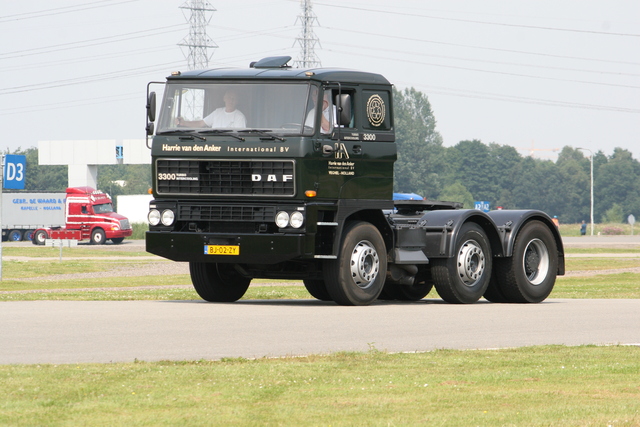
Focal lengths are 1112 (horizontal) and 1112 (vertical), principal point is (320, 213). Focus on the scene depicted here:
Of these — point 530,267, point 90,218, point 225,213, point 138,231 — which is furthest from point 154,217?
point 138,231

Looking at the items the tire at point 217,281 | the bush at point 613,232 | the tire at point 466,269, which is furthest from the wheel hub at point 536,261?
the bush at point 613,232

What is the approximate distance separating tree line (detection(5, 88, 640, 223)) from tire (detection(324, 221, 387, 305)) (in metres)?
148

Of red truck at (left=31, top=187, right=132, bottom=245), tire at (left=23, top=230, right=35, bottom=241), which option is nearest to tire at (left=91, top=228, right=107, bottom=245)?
red truck at (left=31, top=187, right=132, bottom=245)

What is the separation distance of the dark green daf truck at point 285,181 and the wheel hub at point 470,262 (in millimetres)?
265

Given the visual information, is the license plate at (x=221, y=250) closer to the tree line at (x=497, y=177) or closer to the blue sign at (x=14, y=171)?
the blue sign at (x=14, y=171)

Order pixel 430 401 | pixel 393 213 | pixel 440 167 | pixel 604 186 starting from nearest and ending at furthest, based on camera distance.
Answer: pixel 430 401, pixel 393 213, pixel 440 167, pixel 604 186

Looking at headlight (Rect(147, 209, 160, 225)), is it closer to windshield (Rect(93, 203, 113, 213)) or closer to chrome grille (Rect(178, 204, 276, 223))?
chrome grille (Rect(178, 204, 276, 223))

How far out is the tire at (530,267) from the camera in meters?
18.3

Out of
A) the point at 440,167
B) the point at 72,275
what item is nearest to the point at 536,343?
the point at 72,275

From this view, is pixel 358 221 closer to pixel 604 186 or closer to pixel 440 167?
pixel 440 167

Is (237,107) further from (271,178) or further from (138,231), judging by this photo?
(138,231)

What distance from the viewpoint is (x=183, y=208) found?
1600 cm

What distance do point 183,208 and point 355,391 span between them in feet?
27.6

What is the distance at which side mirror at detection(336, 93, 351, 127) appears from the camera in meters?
15.8
